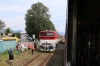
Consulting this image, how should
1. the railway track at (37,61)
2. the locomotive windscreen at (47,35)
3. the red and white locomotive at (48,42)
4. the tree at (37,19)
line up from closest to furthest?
the railway track at (37,61) → the red and white locomotive at (48,42) → the locomotive windscreen at (47,35) → the tree at (37,19)

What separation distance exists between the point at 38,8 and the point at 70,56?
62.8 metres

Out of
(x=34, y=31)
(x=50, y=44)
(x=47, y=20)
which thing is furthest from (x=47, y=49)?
(x=47, y=20)

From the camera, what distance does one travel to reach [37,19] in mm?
62938

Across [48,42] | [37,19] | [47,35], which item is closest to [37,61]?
[48,42]

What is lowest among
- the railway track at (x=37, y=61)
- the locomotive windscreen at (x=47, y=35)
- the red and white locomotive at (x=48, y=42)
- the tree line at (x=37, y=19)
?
the railway track at (x=37, y=61)

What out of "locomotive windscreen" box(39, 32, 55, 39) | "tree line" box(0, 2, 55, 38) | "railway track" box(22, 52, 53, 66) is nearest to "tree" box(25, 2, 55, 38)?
"tree line" box(0, 2, 55, 38)

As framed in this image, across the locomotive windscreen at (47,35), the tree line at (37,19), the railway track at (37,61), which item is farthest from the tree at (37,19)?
the railway track at (37,61)

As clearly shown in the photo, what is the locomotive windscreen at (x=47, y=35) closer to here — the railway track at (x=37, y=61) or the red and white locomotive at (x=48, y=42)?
the red and white locomotive at (x=48, y=42)

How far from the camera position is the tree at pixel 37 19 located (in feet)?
201

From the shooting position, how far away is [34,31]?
200 feet

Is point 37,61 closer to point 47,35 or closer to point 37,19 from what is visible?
point 47,35

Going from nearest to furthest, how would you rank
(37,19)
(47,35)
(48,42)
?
(48,42), (47,35), (37,19)

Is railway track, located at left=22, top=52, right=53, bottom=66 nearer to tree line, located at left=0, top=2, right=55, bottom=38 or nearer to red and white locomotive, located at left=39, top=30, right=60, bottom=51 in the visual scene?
red and white locomotive, located at left=39, top=30, right=60, bottom=51

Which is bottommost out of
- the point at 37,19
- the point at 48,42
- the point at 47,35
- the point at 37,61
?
the point at 37,61
